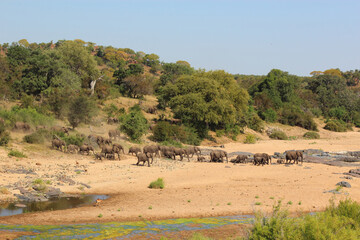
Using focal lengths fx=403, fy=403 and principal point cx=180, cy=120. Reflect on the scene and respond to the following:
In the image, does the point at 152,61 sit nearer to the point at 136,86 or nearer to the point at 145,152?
the point at 136,86

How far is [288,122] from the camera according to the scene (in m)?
61.1

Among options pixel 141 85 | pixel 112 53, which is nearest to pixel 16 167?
pixel 141 85

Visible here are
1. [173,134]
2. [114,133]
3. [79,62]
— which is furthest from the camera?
[79,62]

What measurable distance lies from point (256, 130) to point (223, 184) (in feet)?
118

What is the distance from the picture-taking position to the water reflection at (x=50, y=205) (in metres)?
14.1

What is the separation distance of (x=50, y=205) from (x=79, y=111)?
1739cm

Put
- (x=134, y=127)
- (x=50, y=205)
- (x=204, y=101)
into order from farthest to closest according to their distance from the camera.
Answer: (x=204, y=101)
(x=134, y=127)
(x=50, y=205)

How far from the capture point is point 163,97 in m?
49.0

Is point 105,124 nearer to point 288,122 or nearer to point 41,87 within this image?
point 41,87

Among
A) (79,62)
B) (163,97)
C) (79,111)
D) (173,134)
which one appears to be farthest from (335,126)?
(79,111)

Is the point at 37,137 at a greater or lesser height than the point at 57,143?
greater

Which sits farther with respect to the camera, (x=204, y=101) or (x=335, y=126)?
(x=335, y=126)

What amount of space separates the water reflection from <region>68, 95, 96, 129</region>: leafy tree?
15865 millimetres

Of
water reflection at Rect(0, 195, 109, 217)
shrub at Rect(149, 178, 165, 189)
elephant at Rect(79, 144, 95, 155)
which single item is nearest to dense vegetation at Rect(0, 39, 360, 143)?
elephant at Rect(79, 144, 95, 155)
